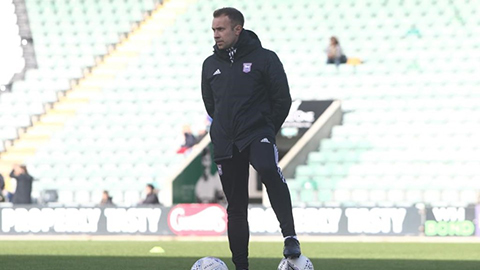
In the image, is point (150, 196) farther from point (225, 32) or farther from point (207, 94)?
point (225, 32)

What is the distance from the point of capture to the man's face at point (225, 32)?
7.07 meters

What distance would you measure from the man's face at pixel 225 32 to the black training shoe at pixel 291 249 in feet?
4.26

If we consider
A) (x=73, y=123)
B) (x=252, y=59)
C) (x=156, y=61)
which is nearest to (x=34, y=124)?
(x=73, y=123)

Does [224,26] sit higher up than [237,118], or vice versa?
[224,26]

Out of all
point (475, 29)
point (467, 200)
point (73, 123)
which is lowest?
point (467, 200)

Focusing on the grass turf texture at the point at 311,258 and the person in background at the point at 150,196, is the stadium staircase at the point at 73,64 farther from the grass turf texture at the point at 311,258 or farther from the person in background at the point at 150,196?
the grass turf texture at the point at 311,258

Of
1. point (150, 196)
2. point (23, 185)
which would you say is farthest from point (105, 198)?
point (23, 185)

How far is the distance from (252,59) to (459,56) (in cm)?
1883

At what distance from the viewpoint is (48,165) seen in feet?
84.7

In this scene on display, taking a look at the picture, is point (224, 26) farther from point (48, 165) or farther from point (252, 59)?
point (48, 165)

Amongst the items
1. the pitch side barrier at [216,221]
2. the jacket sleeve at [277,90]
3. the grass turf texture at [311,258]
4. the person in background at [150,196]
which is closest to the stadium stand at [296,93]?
the person in background at [150,196]

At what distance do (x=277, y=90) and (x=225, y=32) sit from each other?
0.50 m

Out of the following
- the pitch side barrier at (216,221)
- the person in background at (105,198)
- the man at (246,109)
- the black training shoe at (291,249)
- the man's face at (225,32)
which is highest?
the man's face at (225,32)

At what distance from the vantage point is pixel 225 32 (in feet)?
23.2
